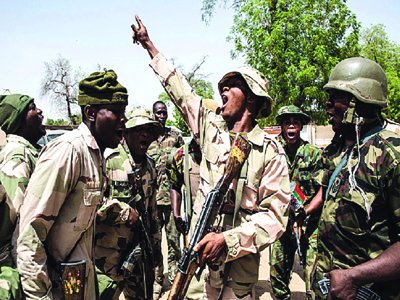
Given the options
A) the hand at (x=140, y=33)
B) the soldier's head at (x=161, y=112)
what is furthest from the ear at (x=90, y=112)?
the soldier's head at (x=161, y=112)

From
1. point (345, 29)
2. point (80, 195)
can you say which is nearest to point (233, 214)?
point (80, 195)

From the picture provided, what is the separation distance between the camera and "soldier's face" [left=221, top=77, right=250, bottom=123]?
254cm

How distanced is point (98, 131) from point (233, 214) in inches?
44.3

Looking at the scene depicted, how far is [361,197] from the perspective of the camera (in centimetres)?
194

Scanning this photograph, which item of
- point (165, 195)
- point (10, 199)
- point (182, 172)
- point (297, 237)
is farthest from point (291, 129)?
point (10, 199)

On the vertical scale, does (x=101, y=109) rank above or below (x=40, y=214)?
above

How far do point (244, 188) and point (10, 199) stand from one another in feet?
5.03

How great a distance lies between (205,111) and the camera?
2615 millimetres

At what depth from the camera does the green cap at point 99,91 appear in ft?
7.69

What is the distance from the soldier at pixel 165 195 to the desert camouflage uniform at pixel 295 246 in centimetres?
140

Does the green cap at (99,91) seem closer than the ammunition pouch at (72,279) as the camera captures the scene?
No

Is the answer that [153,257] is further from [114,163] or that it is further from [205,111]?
[205,111]

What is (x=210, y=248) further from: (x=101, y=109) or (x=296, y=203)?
(x=296, y=203)

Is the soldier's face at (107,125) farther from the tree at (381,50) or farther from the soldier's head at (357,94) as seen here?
the tree at (381,50)
